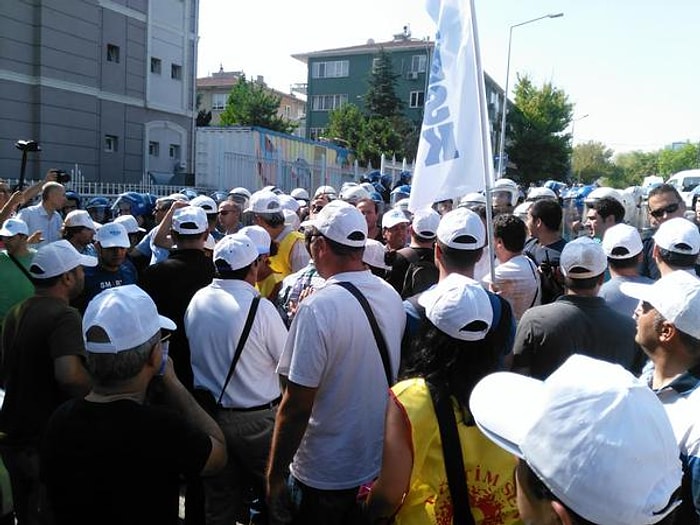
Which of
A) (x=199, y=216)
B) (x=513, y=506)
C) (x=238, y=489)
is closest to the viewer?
(x=513, y=506)

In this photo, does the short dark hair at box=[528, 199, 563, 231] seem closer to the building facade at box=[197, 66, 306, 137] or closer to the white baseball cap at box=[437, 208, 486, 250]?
the white baseball cap at box=[437, 208, 486, 250]

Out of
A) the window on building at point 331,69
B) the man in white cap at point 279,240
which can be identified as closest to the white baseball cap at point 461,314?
the man in white cap at point 279,240

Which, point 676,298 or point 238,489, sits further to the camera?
point 238,489

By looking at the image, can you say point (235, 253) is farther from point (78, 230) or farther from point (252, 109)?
point (252, 109)

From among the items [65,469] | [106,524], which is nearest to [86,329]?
[65,469]

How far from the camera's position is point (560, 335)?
3.13m

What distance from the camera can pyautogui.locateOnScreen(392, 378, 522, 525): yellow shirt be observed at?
1.97 m

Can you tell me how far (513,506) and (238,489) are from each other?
6.09ft

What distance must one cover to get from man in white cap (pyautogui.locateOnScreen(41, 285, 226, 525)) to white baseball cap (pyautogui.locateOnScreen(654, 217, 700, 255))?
10.3 feet

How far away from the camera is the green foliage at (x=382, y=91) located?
47.6 m

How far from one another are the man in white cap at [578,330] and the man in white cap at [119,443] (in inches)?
68.9

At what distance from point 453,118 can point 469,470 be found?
2.24 metres

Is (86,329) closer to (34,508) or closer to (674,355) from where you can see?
(34,508)

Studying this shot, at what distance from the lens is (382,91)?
47781mm
